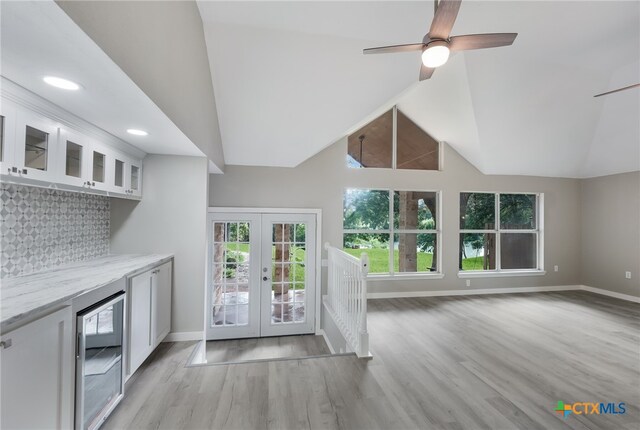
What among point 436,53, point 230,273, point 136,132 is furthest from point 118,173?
point 436,53

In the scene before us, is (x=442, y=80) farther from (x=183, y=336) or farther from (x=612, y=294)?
(x=612, y=294)

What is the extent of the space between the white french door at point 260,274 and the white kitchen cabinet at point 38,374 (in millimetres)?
2822

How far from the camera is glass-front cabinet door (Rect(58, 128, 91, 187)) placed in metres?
1.88

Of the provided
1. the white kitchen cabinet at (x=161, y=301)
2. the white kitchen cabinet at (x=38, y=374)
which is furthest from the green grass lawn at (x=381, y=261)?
the white kitchen cabinet at (x=38, y=374)

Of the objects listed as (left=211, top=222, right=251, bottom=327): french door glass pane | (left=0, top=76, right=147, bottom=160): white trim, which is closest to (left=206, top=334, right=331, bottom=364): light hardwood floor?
(left=211, top=222, right=251, bottom=327): french door glass pane

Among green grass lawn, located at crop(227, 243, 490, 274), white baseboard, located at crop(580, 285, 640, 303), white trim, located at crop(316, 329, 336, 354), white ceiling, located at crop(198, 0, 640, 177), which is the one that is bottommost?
white trim, located at crop(316, 329, 336, 354)

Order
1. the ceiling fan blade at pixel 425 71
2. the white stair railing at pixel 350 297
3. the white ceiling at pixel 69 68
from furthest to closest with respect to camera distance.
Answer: the white stair railing at pixel 350 297
the ceiling fan blade at pixel 425 71
the white ceiling at pixel 69 68

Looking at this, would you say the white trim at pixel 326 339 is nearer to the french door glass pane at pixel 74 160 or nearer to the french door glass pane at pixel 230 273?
the french door glass pane at pixel 230 273

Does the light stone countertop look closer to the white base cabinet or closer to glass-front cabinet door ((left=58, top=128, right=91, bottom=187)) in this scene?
the white base cabinet

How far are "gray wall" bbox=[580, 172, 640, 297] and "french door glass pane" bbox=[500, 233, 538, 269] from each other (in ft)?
3.48

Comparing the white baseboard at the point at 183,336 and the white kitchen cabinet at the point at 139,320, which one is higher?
the white kitchen cabinet at the point at 139,320

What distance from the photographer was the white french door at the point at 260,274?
4320 millimetres

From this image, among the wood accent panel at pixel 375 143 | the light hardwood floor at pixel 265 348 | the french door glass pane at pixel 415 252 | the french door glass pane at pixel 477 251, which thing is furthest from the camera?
the french door glass pane at pixel 477 251

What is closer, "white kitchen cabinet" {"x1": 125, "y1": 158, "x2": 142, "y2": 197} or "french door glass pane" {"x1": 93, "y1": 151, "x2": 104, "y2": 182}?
"french door glass pane" {"x1": 93, "y1": 151, "x2": 104, "y2": 182}
